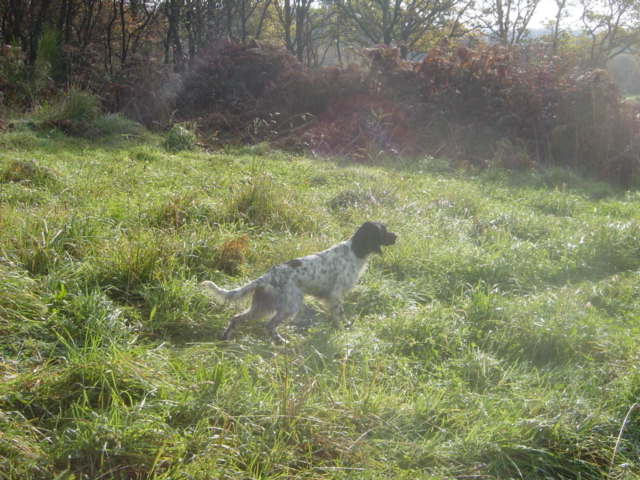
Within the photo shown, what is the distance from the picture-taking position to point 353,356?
345cm

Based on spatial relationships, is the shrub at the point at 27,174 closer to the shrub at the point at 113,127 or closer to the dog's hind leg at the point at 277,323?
the shrub at the point at 113,127

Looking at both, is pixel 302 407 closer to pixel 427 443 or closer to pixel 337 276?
pixel 427 443

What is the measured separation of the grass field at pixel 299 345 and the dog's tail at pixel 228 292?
0.64 feet

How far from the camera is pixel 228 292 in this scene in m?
3.64

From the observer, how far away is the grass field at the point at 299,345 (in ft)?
7.98

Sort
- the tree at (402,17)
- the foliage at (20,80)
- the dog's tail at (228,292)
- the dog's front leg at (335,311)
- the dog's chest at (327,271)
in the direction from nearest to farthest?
the dog's tail at (228,292) → the dog's chest at (327,271) → the dog's front leg at (335,311) → the foliage at (20,80) → the tree at (402,17)

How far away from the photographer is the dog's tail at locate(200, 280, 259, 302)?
362cm

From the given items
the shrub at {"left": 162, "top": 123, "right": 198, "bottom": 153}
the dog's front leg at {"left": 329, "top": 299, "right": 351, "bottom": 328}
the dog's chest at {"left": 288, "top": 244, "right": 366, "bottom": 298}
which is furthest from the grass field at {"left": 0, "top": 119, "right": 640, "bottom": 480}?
the shrub at {"left": 162, "top": 123, "right": 198, "bottom": 153}

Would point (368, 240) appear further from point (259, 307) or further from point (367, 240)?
point (259, 307)

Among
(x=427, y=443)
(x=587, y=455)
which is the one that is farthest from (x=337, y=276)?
(x=587, y=455)

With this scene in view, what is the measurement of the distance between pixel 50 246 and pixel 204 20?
18.1 metres

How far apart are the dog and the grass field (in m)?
0.17

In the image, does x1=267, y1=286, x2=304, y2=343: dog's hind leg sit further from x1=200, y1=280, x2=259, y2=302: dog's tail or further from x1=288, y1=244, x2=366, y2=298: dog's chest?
x1=200, y1=280, x2=259, y2=302: dog's tail

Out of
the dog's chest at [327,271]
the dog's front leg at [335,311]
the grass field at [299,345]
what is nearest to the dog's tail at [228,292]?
the grass field at [299,345]
